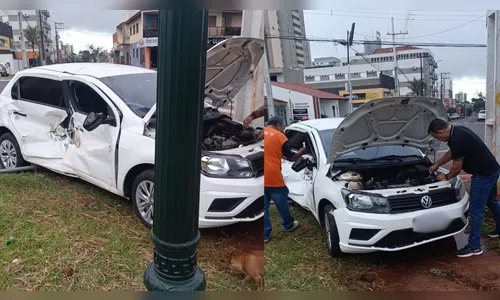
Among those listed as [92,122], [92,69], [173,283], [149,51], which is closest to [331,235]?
[173,283]

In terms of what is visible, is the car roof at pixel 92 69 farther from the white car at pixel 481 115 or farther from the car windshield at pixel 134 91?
the white car at pixel 481 115

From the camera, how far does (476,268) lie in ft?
7.04

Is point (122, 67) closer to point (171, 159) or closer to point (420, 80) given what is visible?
point (171, 159)

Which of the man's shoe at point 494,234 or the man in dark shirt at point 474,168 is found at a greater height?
the man in dark shirt at point 474,168

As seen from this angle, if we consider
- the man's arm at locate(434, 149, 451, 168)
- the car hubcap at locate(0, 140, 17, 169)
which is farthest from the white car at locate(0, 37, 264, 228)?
the man's arm at locate(434, 149, 451, 168)

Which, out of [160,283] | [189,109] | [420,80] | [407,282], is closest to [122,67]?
[189,109]

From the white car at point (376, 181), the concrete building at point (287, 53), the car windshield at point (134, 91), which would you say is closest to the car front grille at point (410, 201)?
the white car at point (376, 181)

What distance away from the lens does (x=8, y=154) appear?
278cm

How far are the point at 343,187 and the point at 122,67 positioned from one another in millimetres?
1503

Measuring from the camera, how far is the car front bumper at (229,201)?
2.29 metres

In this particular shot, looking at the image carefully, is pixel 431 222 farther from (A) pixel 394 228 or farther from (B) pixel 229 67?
(B) pixel 229 67

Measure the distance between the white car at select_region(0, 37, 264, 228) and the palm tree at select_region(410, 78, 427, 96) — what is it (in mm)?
861

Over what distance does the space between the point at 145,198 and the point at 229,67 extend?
3.19 feet

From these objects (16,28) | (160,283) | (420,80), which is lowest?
(160,283)
